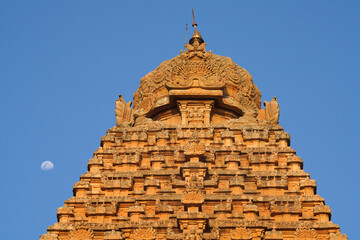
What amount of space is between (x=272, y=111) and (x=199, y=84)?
10.9 feet

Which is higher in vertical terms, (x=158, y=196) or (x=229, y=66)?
(x=229, y=66)

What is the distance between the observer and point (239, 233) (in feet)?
107

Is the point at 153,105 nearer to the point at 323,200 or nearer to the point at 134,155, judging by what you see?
the point at 134,155

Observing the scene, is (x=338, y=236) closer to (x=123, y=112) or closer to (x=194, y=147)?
(x=194, y=147)

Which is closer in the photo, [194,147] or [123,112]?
[194,147]

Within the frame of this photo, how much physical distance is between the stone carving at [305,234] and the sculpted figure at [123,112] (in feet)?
36.0

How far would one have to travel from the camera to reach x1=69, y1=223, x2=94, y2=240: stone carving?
33.7 meters

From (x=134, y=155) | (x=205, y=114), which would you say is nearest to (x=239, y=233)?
(x=134, y=155)

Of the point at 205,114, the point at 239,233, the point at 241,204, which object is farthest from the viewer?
the point at 205,114

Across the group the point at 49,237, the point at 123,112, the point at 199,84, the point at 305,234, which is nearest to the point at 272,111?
the point at 199,84

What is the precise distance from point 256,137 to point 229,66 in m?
6.02

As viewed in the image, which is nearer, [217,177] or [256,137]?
[217,177]

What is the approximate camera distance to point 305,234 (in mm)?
A: 33375

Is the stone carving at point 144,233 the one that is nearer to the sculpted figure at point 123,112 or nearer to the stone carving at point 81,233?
the stone carving at point 81,233
